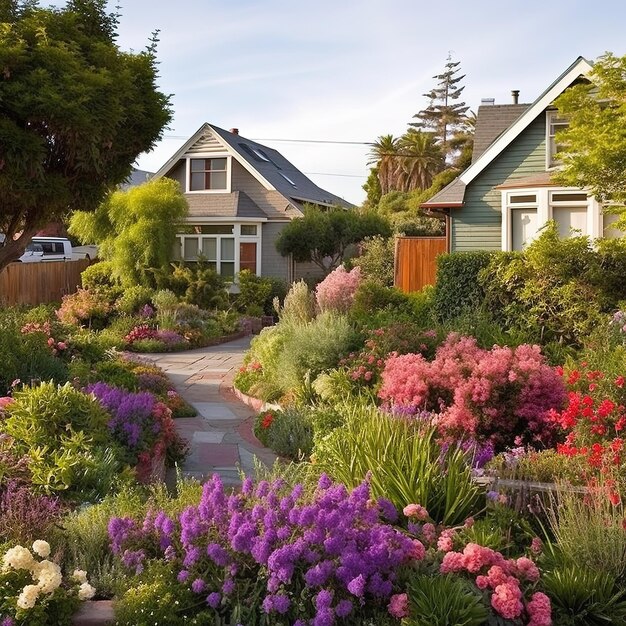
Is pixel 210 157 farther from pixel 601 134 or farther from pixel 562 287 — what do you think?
pixel 562 287

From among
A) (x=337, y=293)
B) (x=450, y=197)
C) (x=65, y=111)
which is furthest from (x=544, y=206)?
(x=65, y=111)

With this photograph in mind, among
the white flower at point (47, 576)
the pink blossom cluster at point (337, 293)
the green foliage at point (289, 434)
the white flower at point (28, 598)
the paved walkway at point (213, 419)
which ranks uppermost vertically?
the pink blossom cluster at point (337, 293)

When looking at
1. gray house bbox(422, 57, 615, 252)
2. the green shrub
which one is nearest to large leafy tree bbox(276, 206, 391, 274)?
gray house bbox(422, 57, 615, 252)

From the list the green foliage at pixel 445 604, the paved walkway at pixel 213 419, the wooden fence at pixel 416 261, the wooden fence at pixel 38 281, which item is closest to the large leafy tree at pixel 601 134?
the wooden fence at pixel 416 261

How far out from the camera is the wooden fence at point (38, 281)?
20547mm

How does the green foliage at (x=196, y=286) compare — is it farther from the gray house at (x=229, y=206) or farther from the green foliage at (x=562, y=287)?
the green foliage at (x=562, y=287)

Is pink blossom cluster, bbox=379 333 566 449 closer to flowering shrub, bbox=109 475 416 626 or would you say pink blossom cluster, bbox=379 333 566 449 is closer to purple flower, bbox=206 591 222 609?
flowering shrub, bbox=109 475 416 626

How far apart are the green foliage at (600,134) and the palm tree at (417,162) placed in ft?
143

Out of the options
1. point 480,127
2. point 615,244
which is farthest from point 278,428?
point 480,127

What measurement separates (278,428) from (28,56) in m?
4.63

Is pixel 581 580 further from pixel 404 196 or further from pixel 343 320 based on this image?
pixel 404 196

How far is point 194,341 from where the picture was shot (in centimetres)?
1727

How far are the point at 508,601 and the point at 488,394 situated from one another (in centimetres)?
361

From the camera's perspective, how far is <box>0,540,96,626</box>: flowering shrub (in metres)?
3.39
